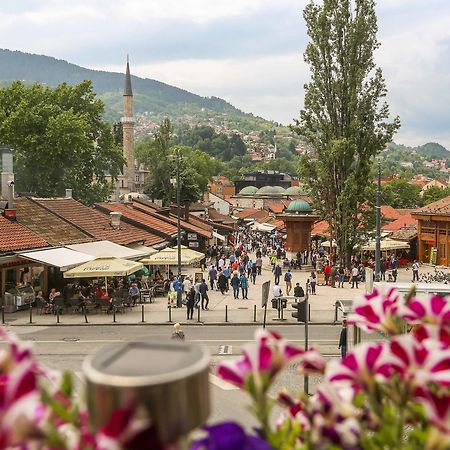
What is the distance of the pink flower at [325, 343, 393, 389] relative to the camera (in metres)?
2.77

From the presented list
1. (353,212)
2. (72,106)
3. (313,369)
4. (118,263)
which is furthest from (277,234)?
(313,369)

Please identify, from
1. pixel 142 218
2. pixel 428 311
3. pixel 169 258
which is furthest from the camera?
pixel 142 218

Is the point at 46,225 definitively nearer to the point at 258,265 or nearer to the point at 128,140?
the point at 258,265

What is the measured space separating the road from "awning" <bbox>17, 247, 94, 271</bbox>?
3.75m

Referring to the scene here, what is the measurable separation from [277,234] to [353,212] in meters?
34.7

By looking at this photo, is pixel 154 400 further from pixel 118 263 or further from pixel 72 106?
pixel 72 106

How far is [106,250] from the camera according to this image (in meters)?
33.1

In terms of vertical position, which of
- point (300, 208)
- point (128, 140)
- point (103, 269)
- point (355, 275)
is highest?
point (128, 140)

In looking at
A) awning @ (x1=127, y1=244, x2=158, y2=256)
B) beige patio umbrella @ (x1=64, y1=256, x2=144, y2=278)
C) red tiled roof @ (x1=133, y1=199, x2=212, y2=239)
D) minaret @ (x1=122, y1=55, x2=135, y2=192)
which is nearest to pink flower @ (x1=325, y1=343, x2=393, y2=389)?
beige patio umbrella @ (x1=64, y1=256, x2=144, y2=278)

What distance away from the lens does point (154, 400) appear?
223 cm

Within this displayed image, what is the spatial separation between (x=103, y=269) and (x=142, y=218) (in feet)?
71.1

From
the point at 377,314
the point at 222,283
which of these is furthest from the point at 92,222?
the point at 377,314

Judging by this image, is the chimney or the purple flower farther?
the chimney

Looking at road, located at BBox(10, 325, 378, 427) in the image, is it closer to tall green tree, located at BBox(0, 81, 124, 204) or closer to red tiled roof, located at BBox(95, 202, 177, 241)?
red tiled roof, located at BBox(95, 202, 177, 241)
